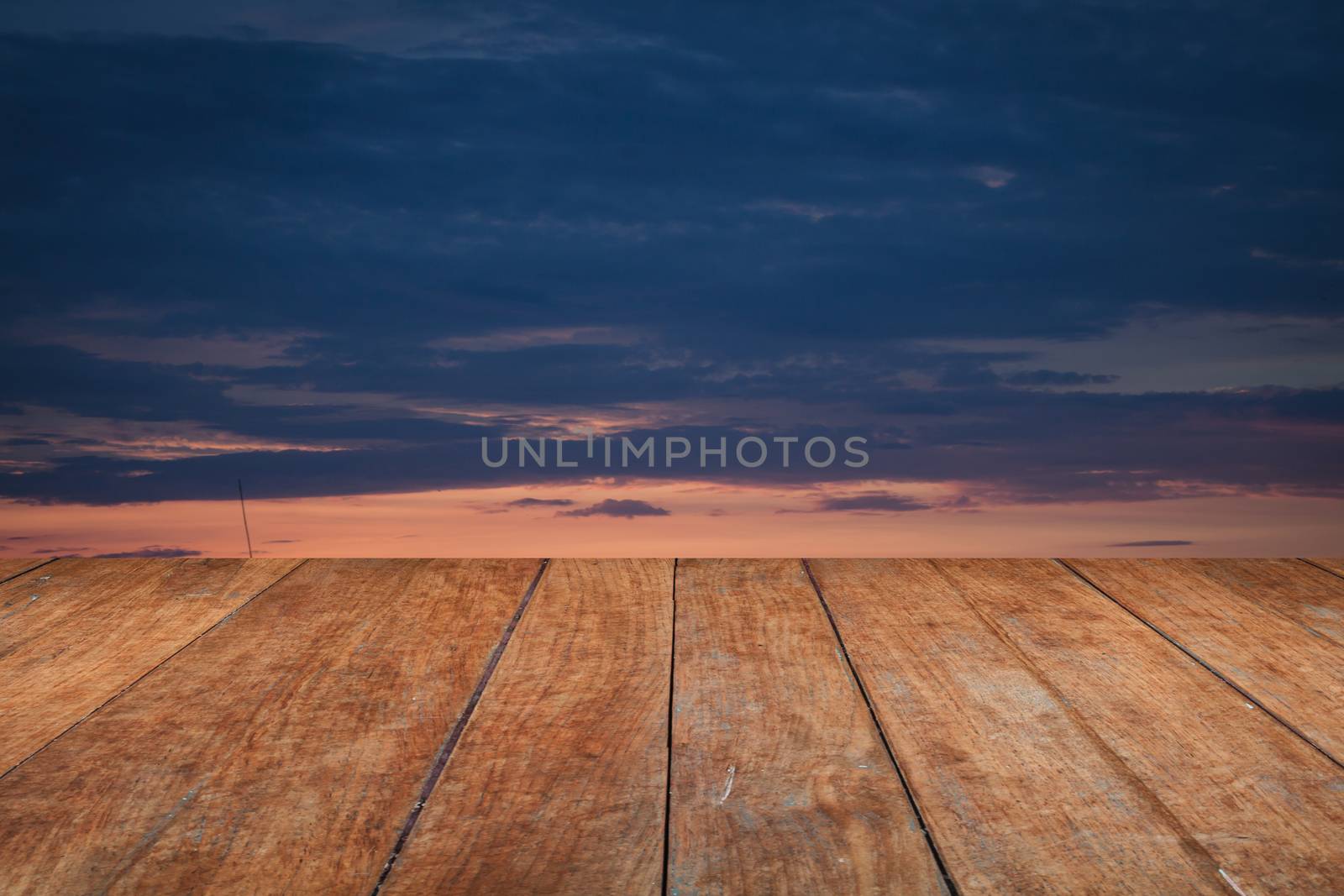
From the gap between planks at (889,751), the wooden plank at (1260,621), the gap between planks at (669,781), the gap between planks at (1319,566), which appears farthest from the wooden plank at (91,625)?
the gap between planks at (1319,566)

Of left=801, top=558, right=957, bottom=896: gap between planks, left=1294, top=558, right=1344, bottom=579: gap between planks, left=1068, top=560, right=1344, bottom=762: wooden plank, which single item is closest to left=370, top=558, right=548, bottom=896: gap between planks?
left=801, top=558, right=957, bottom=896: gap between planks

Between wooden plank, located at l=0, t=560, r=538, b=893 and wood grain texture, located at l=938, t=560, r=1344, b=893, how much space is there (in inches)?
29.0

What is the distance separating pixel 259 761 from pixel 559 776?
0.33m

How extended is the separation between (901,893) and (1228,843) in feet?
1.05

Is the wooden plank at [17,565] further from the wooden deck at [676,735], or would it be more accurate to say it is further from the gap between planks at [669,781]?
the gap between planks at [669,781]

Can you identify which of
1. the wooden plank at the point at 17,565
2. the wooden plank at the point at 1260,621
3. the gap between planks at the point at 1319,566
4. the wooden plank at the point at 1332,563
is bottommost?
the wooden plank at the point at 1332,563

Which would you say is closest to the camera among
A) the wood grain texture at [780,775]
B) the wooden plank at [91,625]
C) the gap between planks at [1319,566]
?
the wood grain texture at [780,775]

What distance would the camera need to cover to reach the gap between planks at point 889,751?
873 millimetres

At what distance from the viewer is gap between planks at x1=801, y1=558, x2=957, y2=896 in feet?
2.86

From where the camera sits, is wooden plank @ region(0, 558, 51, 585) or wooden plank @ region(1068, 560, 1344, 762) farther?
wooden plank @ region(0, 558, 51, 585)

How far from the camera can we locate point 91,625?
1666 millimetres

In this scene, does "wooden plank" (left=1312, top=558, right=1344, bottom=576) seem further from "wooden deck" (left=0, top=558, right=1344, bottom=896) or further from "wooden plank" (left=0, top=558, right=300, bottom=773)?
"wooden plank" (left=0, top=558, right=300, bottom=773)

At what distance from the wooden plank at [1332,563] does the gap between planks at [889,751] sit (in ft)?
3.29

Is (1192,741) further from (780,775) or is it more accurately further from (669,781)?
(669,781)
